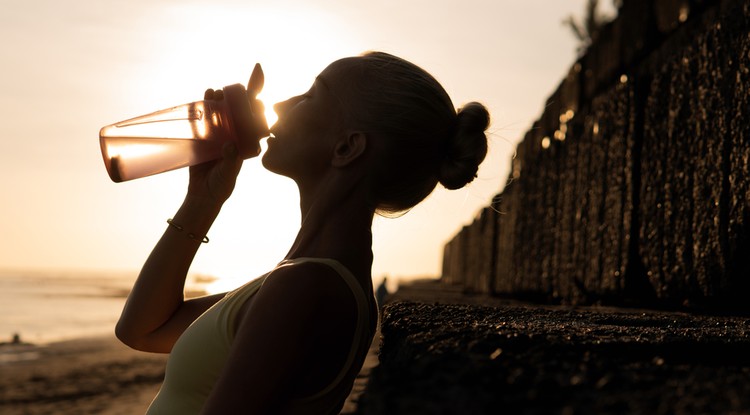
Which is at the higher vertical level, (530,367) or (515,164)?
(515,164)

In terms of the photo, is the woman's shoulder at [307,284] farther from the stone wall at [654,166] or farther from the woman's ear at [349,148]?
the stone wall at [654,166]

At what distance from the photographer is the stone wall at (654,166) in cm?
206

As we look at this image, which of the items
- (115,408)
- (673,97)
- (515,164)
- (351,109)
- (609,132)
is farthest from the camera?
(115,408)

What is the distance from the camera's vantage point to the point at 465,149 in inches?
82.3

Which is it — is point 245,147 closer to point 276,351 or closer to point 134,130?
point 134,130

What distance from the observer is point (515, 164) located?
19.0 feet

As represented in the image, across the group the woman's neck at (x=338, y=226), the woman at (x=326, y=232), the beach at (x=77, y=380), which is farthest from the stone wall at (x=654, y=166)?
the beach at (x=77, y=380)

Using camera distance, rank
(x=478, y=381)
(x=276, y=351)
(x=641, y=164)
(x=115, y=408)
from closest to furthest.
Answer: (x=478, y=381) < (x=276, y=351) < (x=641, y=164) < (x=115, y=408)

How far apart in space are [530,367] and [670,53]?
1.90 metres

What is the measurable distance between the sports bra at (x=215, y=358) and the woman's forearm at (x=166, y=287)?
686 mm

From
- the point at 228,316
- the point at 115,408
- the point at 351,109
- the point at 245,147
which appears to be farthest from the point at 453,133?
the point at 115,408

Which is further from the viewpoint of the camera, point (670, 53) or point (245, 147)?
point (670, 53)

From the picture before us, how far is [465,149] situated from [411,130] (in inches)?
7.0

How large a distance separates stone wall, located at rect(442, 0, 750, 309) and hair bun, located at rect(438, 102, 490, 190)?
628 mm
